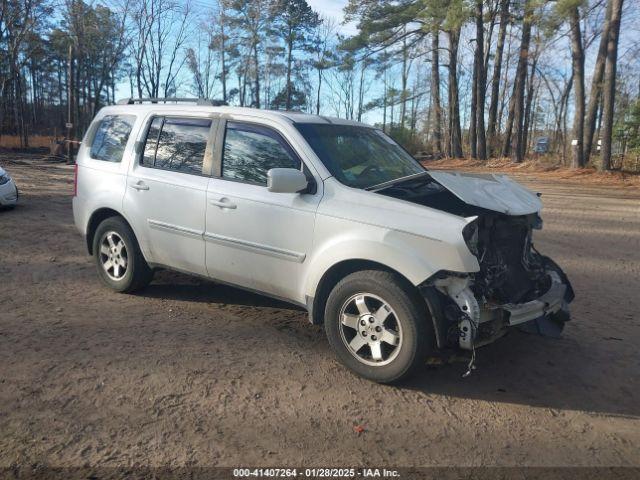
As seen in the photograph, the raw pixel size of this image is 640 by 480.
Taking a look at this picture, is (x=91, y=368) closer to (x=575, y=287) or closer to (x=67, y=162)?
(x=575, y=287)

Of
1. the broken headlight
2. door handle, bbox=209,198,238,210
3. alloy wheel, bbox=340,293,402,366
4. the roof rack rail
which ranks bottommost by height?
alloy wheel, bbox=340,293,402,366

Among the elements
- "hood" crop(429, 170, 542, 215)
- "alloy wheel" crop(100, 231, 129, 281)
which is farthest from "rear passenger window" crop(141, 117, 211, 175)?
"hood" crop(429, 170, 542, 215)

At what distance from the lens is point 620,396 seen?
3.77 metres

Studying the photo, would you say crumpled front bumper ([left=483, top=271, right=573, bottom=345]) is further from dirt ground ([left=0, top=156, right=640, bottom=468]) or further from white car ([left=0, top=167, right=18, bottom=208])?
white car ([left=0, top=167, right=18, bottom=208])

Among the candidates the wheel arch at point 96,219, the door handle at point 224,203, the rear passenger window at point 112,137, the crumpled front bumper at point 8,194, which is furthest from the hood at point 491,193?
the crumpled front bumper at point 8,194

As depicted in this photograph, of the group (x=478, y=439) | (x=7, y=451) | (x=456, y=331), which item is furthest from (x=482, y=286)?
(x=7, y=451)

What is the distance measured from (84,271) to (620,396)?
18.8 feet

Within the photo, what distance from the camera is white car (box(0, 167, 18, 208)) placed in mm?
10430

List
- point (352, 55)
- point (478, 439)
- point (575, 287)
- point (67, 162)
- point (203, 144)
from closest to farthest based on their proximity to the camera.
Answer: point (478, 439)
point (203, 144)
point (575, 287)
point (67, 162)
point (352, 55)

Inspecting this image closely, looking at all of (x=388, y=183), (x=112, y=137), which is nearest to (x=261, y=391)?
(x=388, y=183)

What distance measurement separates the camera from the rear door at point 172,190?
4.79 meters

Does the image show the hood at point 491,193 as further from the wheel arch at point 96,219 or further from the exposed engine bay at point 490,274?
the wheel arch at point 96,219

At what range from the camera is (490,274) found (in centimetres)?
393

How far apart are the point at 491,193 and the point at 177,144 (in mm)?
2879
